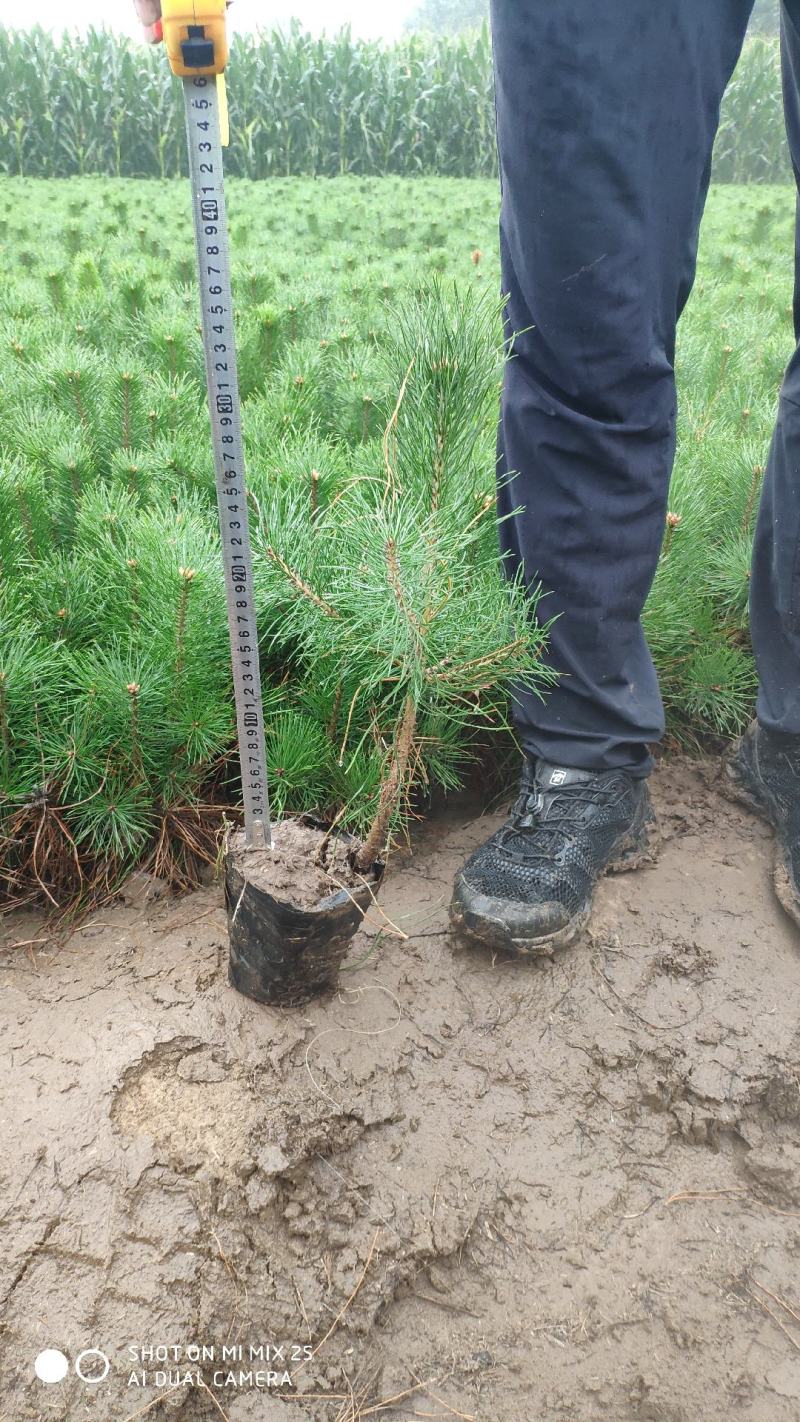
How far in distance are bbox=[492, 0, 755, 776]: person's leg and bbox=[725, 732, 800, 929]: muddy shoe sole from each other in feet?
1.06

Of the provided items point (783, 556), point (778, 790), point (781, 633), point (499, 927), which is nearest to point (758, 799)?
point (778, 790)

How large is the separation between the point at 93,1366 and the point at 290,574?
0.94 m

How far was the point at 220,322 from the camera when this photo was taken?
94 cm

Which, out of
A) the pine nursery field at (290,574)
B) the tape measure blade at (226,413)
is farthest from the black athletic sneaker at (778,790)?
the tape measure blade at (226,413)

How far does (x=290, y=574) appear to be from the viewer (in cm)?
128

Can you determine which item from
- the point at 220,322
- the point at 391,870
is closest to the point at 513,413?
the point at 220,322

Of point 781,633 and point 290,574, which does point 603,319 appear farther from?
point 781,633

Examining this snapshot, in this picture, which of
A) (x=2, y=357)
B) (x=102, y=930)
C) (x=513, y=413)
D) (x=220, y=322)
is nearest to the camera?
(x=220, y=322)

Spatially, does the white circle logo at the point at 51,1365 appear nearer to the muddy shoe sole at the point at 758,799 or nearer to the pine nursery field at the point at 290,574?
the pine nursery field at the point at 290,574

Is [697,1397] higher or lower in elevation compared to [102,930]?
lower

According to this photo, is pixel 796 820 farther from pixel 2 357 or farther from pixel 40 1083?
pixel 2 357

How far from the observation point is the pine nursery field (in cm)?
115

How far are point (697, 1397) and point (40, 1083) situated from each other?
0.88 m

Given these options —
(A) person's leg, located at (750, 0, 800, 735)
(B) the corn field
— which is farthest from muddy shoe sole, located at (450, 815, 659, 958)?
(B) the corn field
